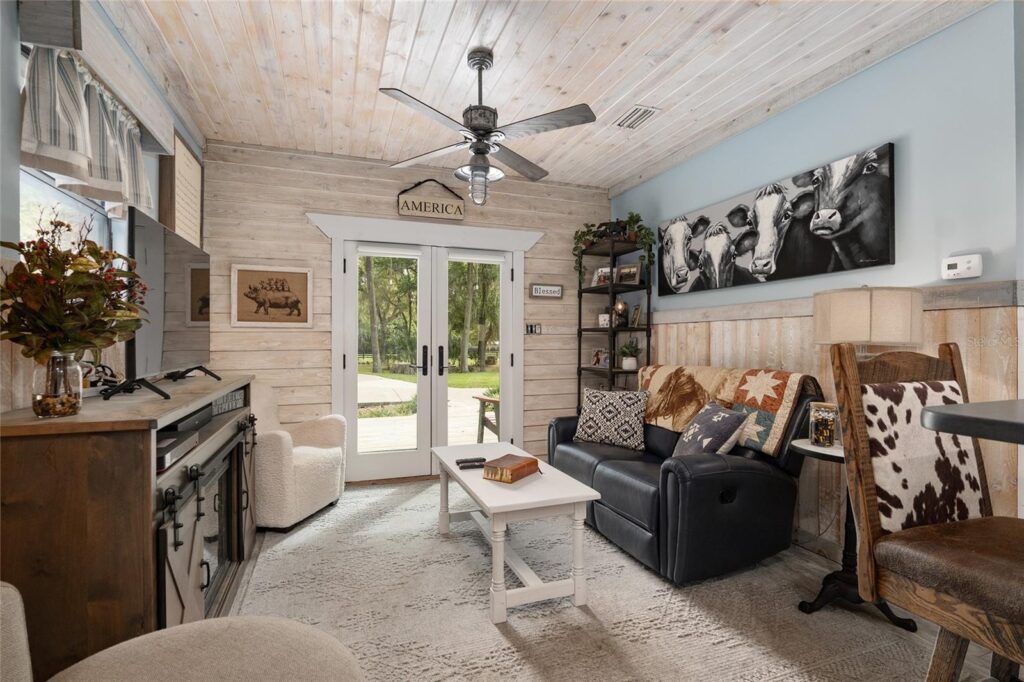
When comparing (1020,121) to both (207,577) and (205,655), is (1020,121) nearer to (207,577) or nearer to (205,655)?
(205,655)

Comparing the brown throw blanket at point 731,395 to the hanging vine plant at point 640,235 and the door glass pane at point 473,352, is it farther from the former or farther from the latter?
the door glass pane at point 473,352

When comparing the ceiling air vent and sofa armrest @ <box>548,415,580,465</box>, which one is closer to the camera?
the ceiling air vent

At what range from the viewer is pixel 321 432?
11.9ft

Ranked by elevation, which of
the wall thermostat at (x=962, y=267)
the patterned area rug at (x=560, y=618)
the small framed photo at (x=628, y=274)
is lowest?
the patterned area rug at (x=560, y=618)

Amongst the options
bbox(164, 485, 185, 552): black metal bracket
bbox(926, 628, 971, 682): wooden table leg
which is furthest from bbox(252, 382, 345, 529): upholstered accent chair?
bbox(926, 628, 971, 682): wooden table leg

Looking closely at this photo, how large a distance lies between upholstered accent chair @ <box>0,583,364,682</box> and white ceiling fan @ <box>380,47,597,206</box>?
76.1 inches

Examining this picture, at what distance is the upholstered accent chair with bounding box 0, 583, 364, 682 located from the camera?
0.90 m

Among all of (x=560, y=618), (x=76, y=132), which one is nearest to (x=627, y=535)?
(x=560, y=618)

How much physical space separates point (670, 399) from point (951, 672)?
226 centimetres

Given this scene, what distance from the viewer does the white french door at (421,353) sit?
422 cm

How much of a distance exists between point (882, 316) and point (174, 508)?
264 cm

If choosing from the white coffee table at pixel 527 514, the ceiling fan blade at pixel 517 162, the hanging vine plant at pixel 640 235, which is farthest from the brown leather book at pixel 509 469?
the hanging vine plant at pixel 640 235

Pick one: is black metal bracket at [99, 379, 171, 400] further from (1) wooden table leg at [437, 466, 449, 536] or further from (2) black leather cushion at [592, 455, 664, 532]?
(2) black leather cushion at [592, 455, 664, 532]

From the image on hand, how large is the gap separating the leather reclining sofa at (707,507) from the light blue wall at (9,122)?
260cm
